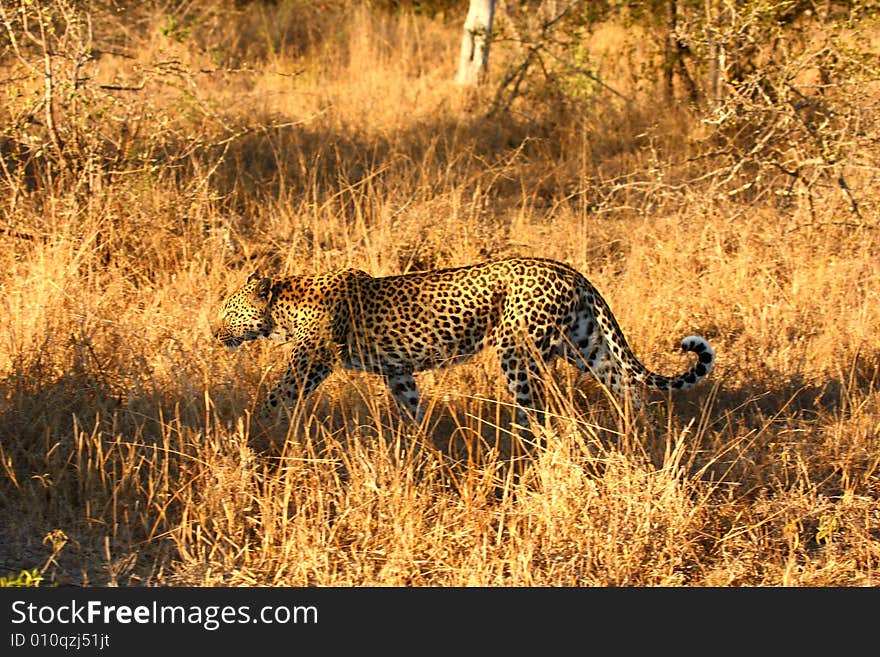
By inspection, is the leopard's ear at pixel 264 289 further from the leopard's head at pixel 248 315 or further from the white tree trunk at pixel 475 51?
the white tree trunk at pixel 475 51

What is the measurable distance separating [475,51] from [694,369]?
23.6 feet

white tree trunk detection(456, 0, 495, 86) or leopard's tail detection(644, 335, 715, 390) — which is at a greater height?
white tree trunk detection(456, 0, 495, 86)

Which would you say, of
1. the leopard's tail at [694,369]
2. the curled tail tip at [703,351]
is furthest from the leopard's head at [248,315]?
the curled tail tip at [703,351]

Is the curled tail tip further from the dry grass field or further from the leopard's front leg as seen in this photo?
the leopard's front leg

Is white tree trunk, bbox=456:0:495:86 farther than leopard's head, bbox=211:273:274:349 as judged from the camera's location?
Yes

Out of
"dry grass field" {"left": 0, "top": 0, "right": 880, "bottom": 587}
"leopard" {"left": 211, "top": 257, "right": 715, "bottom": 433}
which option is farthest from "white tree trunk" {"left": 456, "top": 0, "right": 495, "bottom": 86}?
"leopard" {"left": 211, "top": 257, "right": 715, "bottom": 433}

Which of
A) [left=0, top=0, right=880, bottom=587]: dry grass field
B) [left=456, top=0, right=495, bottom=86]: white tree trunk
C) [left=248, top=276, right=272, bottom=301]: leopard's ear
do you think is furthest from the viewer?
[left=456, top=0, right=495, bottom=86]: white tree trunk

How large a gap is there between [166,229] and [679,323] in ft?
10.2

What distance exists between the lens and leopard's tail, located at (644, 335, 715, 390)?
17.1 feet

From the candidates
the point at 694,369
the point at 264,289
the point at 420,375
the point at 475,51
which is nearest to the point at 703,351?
the point at 694,369

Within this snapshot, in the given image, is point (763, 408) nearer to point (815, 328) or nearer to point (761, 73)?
point (815, 328)

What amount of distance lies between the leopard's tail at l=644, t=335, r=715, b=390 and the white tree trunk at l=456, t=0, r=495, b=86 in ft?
22.2

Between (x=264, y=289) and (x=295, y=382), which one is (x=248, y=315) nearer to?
(x=264, y=289)

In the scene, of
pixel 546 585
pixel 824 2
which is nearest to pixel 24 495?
pixel 546 585
